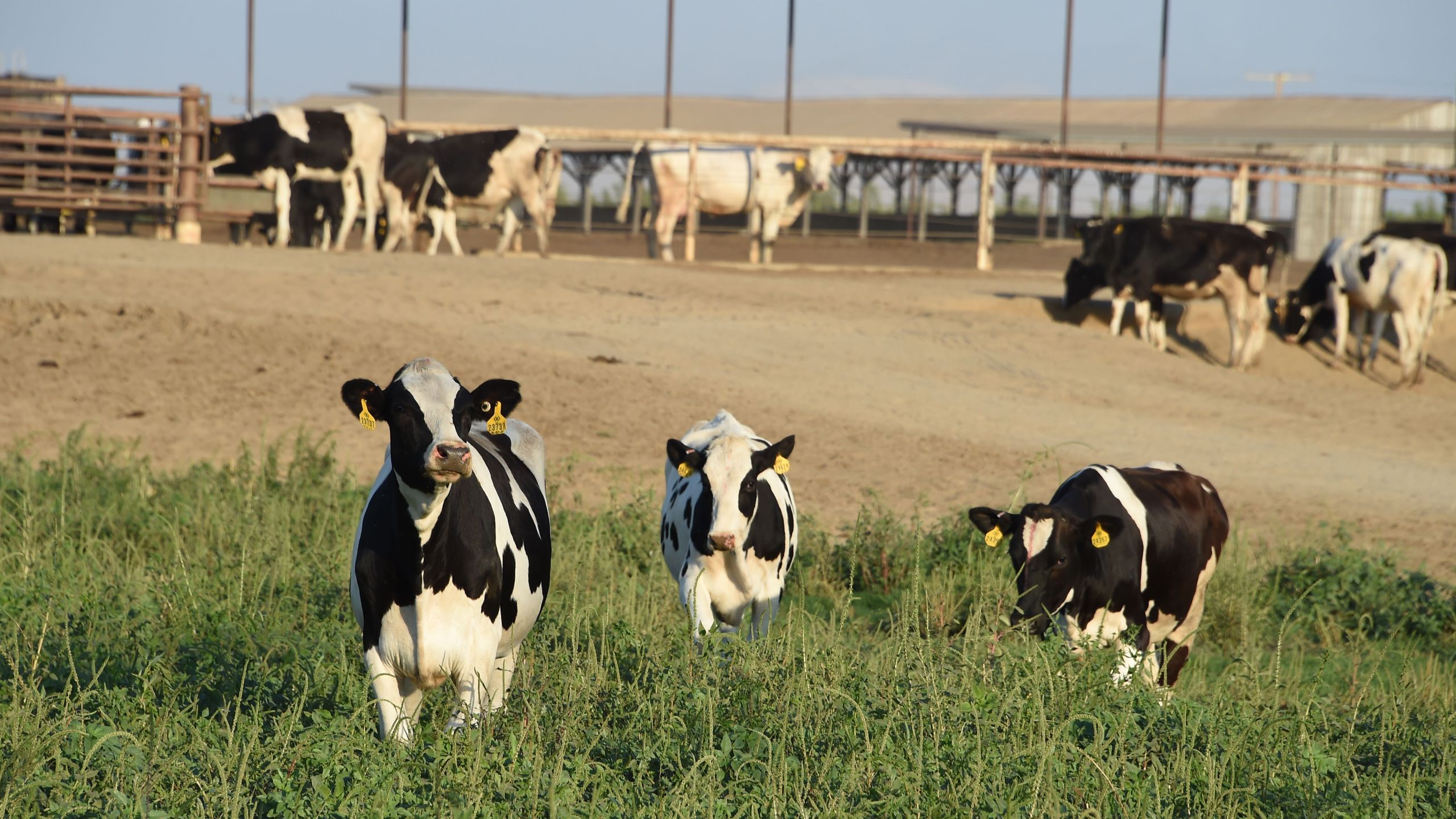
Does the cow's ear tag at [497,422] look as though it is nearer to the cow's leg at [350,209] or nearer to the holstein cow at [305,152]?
the holstein cow at [305,152]

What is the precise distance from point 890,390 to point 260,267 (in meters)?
6.95

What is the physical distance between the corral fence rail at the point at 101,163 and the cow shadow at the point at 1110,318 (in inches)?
437

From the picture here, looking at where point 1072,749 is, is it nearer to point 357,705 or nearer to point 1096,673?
point 1096,673

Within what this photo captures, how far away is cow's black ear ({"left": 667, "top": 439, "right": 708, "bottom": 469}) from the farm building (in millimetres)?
33760

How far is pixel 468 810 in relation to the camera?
14.6ft

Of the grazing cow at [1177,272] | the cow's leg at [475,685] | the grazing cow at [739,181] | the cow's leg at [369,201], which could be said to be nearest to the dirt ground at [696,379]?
the grazing cow at [1177,272]

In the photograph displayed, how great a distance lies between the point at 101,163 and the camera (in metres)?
20.7

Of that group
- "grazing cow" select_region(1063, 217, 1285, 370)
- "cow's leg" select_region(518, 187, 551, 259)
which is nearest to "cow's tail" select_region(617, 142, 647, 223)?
"cow's leg" select_region(518, 187, 551, 259)

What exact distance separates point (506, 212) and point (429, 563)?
20.5m

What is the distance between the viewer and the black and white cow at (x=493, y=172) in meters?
24.2

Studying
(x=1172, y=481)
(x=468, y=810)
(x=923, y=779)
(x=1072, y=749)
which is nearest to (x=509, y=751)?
(x=468, y=810)

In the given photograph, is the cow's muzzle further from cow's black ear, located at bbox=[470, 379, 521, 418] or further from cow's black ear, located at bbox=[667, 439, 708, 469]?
cow's black ear, located at bbox=[667, 439, 708, 469]

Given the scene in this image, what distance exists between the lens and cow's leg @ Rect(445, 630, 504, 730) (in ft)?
17.0

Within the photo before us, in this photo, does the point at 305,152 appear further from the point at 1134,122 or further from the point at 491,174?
the point at 1134,122
